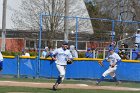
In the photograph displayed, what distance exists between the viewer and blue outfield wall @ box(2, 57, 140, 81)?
25562 millimetres

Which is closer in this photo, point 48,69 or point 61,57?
point 61,57

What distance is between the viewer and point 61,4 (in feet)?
137

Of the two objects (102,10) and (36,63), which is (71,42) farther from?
(102,10)

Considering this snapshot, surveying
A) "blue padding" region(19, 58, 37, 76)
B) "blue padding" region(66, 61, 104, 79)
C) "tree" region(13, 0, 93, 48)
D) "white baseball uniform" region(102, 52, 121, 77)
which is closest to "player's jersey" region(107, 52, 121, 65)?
"white baseball uniform" region(102, 52, 121, 77)

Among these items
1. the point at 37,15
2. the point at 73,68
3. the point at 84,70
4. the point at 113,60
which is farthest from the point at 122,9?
the point at 113,60

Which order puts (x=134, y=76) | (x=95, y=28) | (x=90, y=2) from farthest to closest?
(x=90, y=2)
(x=95, y=28)
(x=134, y=76)

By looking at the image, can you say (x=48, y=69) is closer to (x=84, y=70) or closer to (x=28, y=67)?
(x=28, y=67)

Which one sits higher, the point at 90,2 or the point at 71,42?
the point at 90,2

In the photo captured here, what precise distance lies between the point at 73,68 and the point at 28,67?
2.77 metres

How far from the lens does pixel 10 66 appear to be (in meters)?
28.0

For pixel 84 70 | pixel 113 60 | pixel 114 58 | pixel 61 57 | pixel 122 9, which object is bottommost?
pixel 84 70

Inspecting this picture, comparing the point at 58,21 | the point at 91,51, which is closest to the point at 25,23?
the point at 58,21

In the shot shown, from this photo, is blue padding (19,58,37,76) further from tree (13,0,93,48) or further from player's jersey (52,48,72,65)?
tree (13,0,93,48)

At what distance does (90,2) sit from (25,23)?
54.9 feet
